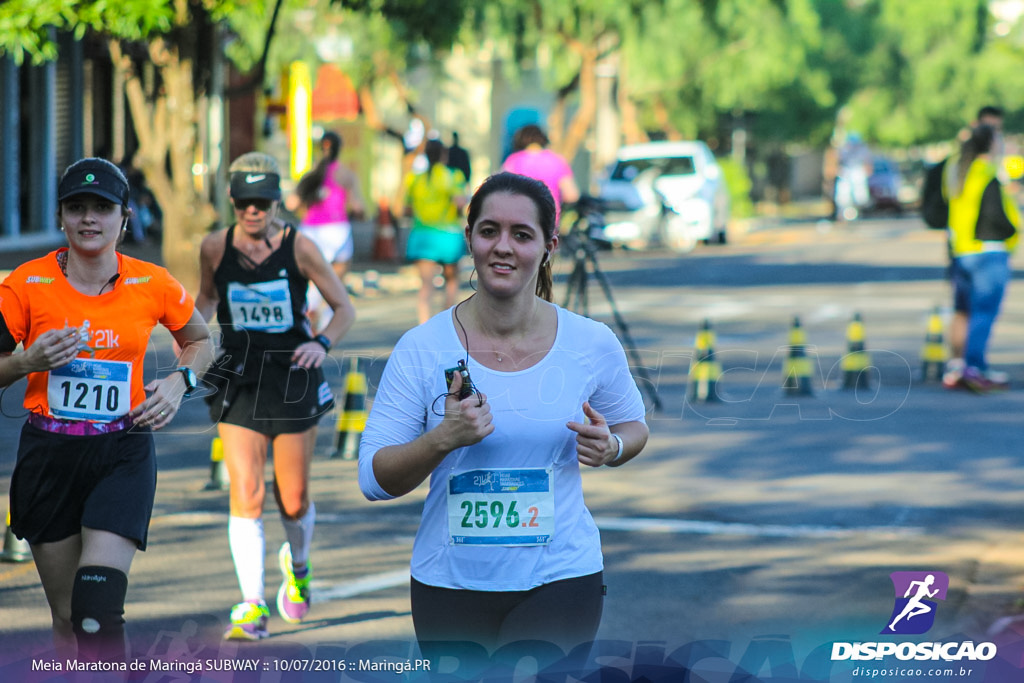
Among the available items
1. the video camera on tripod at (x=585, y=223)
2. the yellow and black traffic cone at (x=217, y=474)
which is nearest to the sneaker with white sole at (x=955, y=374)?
the video camera on tripod at (x=585, y=223)

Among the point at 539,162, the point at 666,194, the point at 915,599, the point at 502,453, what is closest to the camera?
the point at 502,453

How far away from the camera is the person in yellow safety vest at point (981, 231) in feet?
42.2

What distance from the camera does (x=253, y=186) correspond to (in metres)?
6.38

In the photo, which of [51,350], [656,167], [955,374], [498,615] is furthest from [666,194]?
[498,615]

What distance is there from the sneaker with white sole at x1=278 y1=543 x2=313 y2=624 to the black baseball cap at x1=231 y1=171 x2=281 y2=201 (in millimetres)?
1496

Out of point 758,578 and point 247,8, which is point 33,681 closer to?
point 758,578

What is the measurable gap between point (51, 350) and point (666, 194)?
1165 inches

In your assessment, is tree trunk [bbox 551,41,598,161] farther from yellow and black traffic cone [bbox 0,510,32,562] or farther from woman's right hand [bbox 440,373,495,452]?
woman's right hand [bbox 440,373,495,452]

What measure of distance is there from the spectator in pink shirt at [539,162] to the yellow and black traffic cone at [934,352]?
3540 millimetres

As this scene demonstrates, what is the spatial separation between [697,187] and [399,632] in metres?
28.2

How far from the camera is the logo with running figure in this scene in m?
6.25

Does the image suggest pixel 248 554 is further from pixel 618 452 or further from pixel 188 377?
pixel 618 452

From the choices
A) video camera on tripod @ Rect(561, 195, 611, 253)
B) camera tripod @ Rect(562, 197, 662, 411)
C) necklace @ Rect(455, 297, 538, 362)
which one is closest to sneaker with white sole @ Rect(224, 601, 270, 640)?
necklace @ Rect(455, 297, 538, 362)

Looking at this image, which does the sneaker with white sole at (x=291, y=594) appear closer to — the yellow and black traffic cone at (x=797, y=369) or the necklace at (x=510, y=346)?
the necklace at (x=510, y=346)
